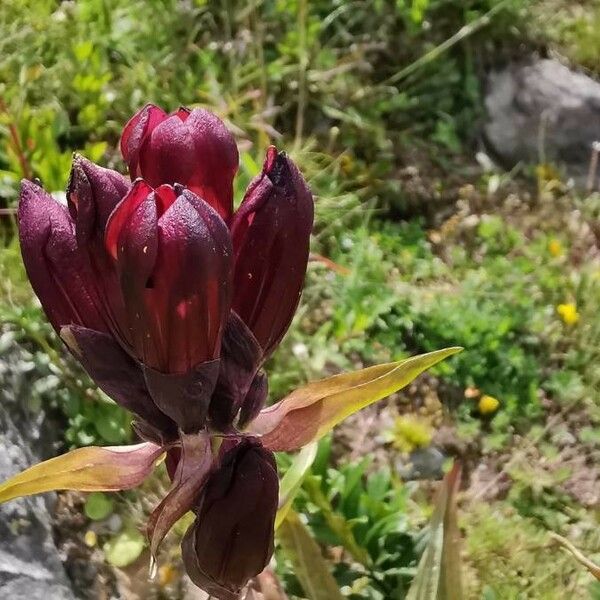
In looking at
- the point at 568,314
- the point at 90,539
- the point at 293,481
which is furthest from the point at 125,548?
the point at 568,314

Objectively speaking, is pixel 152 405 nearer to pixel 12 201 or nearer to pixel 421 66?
pixel 12 201

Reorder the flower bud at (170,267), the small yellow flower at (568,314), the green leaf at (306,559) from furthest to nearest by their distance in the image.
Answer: the small yellow flower at (568,314) < the green leaf at (306,559) < the flower bud at (170,267)

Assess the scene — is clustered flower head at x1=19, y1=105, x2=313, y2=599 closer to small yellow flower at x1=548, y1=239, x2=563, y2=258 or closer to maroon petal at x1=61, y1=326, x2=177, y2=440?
maroon petal at x1=61, y1=326, x2=177, y2=440

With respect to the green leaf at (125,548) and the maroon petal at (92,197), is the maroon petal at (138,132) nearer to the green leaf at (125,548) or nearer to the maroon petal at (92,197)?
the maroon petal at (92,197)

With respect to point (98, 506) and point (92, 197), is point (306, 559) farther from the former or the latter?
point (92, 197)

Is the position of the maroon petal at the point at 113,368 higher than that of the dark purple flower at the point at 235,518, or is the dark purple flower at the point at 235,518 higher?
the maroon petal at the point at 113,368

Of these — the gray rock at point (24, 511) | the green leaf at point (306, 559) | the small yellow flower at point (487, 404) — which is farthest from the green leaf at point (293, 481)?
the small yellow flower at point (487, 404)
